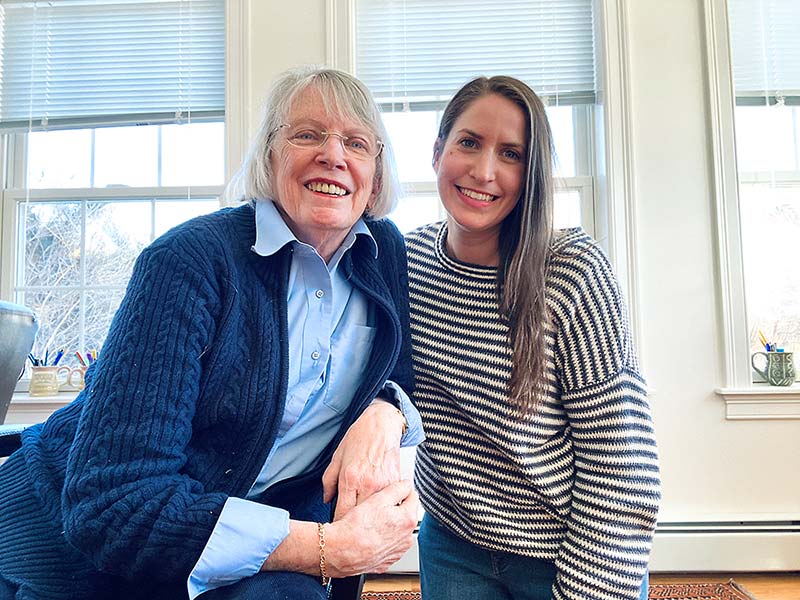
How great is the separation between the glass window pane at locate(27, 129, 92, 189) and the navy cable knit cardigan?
1.88 meters

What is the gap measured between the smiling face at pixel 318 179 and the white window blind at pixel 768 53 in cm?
205

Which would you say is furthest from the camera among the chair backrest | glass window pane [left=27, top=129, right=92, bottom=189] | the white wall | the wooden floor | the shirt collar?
glass window pane [left=27, top=129, right=92, bottom=189]

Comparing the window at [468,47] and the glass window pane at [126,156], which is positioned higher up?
the window at [468,47]

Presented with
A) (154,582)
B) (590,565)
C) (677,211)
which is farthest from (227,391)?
(677,211)

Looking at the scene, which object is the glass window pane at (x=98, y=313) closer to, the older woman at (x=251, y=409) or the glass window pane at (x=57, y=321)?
the glass window pane at (x=57, y=321)

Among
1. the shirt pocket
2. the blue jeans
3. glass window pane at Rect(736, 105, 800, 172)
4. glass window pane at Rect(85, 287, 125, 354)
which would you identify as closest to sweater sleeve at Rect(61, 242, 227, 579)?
the shirt pocket

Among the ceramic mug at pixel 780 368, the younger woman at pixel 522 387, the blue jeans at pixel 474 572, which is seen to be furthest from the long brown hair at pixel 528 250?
the ceramic mug at pixel 780 368

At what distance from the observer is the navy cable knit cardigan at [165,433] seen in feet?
2.57

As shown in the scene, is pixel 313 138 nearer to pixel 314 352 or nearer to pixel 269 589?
pixel 314 352

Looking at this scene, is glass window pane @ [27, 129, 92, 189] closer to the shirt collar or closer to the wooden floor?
the shirt collar

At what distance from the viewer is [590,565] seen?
103 cm

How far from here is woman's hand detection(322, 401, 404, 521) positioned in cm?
92

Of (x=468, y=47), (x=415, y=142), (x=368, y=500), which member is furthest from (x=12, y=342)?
(x=468, y=47)

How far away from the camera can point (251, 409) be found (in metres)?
0.91
